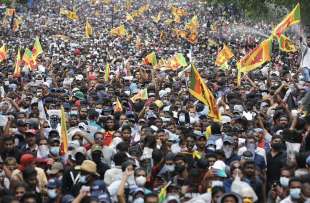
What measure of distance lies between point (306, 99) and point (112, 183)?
4.41 meters

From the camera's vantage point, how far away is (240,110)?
13039mm

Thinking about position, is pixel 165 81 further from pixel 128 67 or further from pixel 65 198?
pixel 65 198

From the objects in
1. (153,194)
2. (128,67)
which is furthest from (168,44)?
(153,194)

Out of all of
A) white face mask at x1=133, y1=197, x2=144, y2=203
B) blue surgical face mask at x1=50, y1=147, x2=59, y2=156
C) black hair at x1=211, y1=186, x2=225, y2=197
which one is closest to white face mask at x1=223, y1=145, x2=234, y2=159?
black hair at x1=211, y1=186, x2=225, y2=197

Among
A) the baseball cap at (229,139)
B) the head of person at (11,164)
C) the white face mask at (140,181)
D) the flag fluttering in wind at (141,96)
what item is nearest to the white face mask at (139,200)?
the white face mask at (140,181)

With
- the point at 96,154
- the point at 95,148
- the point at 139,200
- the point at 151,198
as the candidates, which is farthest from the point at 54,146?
the point at 151,198

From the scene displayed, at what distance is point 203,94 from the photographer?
37.9ft

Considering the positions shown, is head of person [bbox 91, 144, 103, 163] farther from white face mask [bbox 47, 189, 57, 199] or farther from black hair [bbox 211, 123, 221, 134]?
black hair [bbox 211, 123, 221, 134]

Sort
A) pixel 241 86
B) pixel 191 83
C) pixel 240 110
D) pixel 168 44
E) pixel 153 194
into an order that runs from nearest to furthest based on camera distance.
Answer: pixel 153 194
pixel 191 83
pixel 240 110
pixel 241 86
pixel 168 44

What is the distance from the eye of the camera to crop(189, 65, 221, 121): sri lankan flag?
11.4 m

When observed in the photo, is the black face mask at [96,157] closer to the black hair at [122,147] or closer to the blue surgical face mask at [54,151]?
the black hair at [122,147]

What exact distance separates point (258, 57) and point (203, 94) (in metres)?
4.85

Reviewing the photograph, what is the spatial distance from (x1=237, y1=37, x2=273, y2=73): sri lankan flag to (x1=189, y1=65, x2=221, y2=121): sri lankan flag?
444 cm

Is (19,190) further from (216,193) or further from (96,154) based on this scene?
(216,193)
